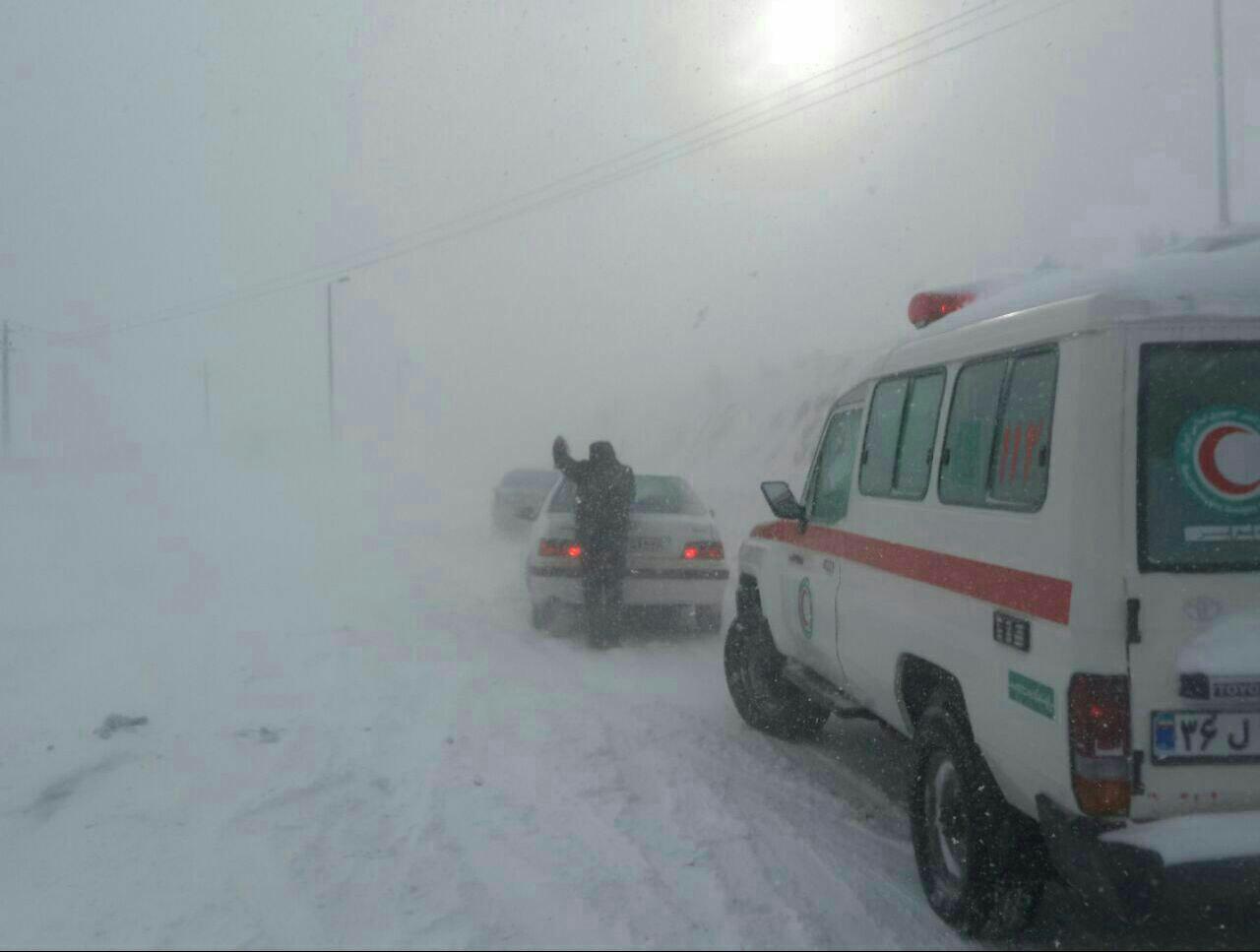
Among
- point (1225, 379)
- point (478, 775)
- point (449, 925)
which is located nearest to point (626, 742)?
point (478, 775)

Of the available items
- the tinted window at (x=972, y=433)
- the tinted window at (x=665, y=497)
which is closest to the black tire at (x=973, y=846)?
the tinted window at (x=972, y=433)

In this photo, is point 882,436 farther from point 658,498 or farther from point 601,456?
point 658,498

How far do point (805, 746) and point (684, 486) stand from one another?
469 cm

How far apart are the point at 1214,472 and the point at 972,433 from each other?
1.00m

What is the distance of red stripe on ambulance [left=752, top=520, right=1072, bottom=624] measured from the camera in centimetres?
352

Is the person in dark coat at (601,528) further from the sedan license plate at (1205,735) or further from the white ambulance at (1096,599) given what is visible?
the sedan license plate at (1205,735)

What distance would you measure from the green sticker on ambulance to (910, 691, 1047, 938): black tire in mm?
486

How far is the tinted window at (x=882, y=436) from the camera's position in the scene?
17.2 feet

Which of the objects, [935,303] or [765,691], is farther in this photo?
[765,691]

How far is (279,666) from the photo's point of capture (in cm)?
898

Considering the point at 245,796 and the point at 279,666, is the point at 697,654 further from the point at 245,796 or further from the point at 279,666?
the point at 245,796

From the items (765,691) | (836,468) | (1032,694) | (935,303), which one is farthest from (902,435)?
(765,691)

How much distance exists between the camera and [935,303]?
534cm

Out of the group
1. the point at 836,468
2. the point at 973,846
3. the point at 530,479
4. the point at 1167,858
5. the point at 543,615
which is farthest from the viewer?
the point at 530,479
